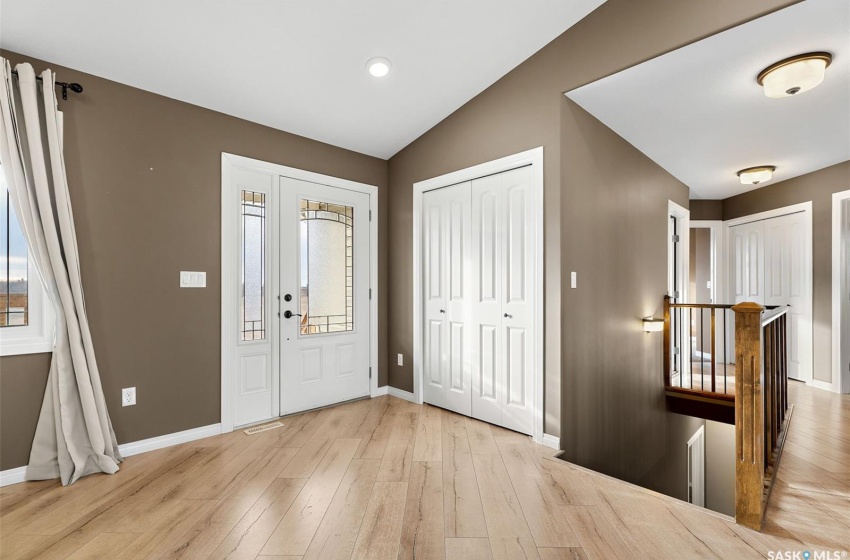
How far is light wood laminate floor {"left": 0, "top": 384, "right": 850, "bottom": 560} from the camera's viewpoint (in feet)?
5.86

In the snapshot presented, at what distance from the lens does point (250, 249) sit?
333 cm

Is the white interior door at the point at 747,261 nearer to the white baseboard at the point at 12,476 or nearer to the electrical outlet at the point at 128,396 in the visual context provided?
the electrical outlet at the point at 128,396

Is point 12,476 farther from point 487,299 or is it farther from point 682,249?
point 682,249

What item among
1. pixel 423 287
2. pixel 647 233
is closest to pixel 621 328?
pixel 647 233

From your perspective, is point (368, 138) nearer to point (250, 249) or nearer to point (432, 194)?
point (432, 194)

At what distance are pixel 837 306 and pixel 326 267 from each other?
5.65m

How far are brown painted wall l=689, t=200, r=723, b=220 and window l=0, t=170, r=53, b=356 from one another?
25.1ft

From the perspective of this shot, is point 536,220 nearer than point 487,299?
Yes

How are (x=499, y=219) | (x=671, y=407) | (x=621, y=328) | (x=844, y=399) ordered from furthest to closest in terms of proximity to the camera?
(x=671, y=407), (x=844, y=399), (x=621, y=328), (x=499, y=219)

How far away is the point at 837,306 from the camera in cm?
460

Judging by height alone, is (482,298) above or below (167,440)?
above

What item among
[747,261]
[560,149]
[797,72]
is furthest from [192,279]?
[747,261]

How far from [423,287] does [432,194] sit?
0.89 metres

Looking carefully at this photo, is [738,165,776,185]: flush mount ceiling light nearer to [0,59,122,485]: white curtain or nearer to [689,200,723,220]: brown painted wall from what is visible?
[689,200,723,220]: brown painted wall
